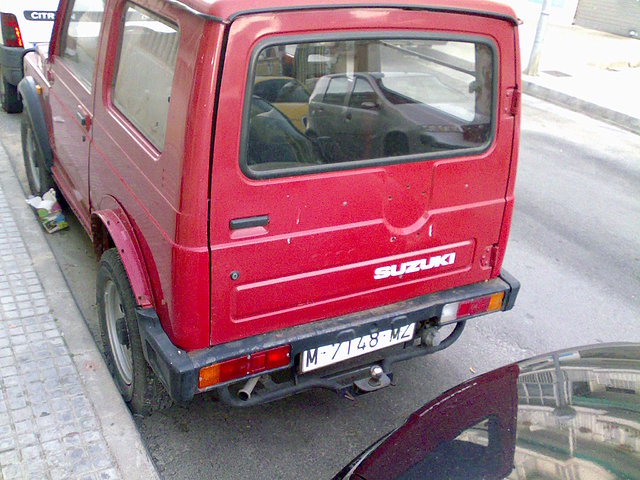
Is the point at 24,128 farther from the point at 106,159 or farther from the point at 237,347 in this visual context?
the point at 237,347

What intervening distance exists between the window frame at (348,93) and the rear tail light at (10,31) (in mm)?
5076

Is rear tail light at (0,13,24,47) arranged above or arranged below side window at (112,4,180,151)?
below

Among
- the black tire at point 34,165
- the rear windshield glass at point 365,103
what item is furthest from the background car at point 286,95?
the black tire at point 34,165

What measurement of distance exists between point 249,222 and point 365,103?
0.77 m

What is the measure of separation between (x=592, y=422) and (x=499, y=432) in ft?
1.00

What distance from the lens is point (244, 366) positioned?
2.72 metres

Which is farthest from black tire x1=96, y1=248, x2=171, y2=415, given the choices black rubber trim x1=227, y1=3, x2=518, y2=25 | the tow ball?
black rubber trim x1=227, y1=3, x2=518, y2=25

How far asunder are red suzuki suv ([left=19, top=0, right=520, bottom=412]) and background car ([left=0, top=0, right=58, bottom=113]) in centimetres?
366

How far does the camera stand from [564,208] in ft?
21.1

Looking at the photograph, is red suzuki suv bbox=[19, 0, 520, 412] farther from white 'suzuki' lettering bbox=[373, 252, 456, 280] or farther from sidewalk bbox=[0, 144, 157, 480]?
sidewalk bbox=[0, 144, 157, 480]

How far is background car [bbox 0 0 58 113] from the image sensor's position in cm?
645

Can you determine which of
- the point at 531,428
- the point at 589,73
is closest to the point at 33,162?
the point at 531,428

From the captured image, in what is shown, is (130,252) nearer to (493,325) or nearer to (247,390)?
(247,390)

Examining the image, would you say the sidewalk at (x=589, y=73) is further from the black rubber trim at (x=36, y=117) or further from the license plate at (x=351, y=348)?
the black rubber trim at (x=36, y=117)
